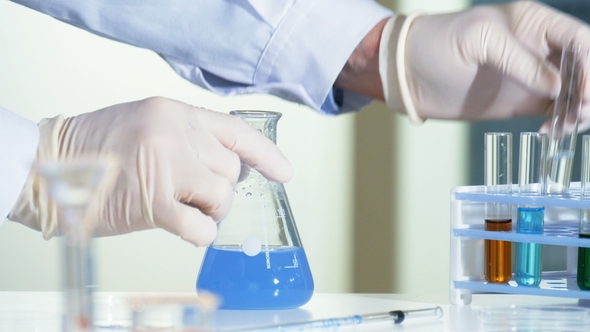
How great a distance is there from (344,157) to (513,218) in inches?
51.9

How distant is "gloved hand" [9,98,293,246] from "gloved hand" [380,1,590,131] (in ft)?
0.90

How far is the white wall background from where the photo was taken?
2.05m

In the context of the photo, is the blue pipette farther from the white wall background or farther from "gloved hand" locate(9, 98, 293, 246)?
the white wall background

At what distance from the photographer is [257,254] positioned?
2.85 feet

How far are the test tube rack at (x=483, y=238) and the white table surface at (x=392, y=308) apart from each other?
0.10ft

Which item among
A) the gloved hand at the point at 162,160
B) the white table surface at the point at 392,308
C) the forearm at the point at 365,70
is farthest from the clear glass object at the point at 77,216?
the forearm at the point at 365,70

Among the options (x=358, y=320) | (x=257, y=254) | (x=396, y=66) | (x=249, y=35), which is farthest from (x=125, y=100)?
(x=358, y=320)

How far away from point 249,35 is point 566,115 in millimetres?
469

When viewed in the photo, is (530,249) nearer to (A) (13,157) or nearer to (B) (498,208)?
(B) (498,208)

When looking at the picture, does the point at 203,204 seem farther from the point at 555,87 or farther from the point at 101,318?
the point at 555,87

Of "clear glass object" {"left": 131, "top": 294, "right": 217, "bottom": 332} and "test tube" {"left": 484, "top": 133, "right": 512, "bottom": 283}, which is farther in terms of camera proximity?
"test tube" {"left": 484, "top": 133, "right": 512, "bottom": 283}

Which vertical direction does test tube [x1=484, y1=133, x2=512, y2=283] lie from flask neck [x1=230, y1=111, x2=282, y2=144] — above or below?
below

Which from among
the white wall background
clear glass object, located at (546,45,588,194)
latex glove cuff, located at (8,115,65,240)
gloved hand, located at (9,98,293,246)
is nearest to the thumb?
gloved hand, located at (9,98,293,246)

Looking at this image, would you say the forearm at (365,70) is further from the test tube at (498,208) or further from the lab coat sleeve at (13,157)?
the lab coat sleeve at (13,157)
